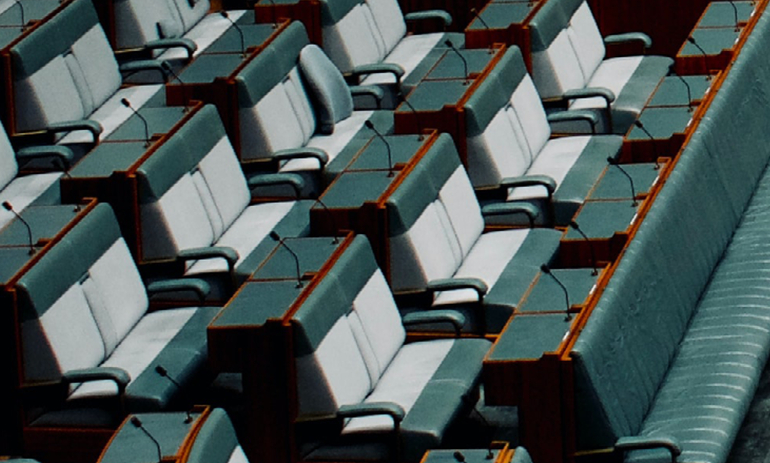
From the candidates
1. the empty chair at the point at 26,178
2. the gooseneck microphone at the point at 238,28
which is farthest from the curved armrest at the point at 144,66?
the empty chair at the point at 26,178

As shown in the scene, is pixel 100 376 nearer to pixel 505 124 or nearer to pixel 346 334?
pixel 346 334

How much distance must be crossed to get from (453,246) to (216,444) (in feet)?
2.82

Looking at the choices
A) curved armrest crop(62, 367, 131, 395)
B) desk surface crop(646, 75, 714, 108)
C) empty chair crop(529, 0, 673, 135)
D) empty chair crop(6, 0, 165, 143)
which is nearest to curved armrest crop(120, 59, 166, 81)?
empty chair crop(6, 0, 165, 143)

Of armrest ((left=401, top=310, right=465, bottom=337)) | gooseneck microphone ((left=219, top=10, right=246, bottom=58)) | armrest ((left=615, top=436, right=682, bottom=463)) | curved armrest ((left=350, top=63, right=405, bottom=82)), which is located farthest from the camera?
curved armrest ((left=350, top=63, right=405, bottom=82))

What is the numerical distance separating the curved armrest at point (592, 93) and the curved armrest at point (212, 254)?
0.96m

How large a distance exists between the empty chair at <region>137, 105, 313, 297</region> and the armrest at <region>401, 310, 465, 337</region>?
0.97ft

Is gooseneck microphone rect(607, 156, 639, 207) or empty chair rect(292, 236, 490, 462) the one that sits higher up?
empty chair rect(292, 236, 490, 462)

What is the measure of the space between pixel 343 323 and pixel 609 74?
1413 mm

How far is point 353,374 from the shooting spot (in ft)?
8.18

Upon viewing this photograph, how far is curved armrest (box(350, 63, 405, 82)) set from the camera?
3.56 meters

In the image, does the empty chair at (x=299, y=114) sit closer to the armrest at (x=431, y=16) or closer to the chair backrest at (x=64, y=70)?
the chair backrest at (x=64, y=70)

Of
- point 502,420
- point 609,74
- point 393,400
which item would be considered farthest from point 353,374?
point 609,74

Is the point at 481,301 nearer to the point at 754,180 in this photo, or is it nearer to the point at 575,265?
the point at 575,265

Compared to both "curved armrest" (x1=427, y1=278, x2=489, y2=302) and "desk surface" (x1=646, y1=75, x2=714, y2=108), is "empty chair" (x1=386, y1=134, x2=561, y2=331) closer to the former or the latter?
"curved armrest" (x1=427, y1=278, x2=489, y2=302)
